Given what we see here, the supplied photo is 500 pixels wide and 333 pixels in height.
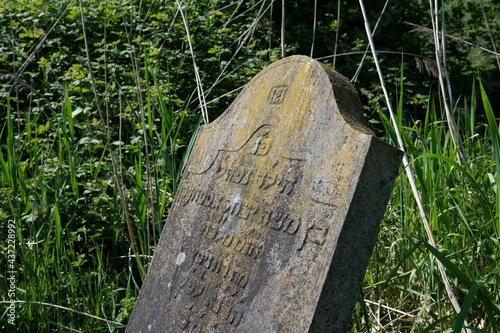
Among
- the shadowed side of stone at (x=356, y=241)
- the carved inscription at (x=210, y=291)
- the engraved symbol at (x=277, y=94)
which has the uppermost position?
the engraved symbol at (x=277, y=94)

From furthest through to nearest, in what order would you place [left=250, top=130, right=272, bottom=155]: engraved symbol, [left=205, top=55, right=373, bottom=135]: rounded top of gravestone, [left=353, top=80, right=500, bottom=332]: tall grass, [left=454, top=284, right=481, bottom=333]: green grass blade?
[left=353, top=80, right=500, bottom=332]: tall grass, [left=250, top=130, right=272, bottom=155]: engraved symbol, [left=205, top=55, right=373, bottom=135]: rounded top of gravestone, [left=454, top=284, right=481, bottom=333]: green grass blade

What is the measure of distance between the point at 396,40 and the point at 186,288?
5175 millimetres

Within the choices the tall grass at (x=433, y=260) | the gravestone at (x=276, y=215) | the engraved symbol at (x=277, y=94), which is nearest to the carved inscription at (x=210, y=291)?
the gravestone at (x=276, y=215)

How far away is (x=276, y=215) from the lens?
4.63 ft

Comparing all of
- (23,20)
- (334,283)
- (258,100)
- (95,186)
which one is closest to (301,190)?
(334,283)

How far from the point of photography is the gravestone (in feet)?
4.04

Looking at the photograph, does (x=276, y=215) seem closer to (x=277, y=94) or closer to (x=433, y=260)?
(x=277, y=94)

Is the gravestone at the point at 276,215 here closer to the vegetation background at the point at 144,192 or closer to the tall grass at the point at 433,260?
the vegetation background at the point at 144,192

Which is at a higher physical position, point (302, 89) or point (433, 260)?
point (302, 89)

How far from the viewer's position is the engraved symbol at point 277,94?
1.60m

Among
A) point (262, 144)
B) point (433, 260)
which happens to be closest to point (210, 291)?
point (262, 144)

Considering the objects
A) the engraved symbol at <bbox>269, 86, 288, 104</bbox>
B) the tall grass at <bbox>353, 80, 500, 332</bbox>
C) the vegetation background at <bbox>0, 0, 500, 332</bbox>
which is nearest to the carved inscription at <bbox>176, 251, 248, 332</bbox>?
the vegetation background at <bbox>0, 0, 500, 332</bbox>

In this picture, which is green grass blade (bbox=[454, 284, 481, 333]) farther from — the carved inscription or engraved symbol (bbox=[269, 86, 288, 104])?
engraved symbol (bbox=[269, 86, 288, 104])

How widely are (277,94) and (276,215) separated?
17.2 inches
